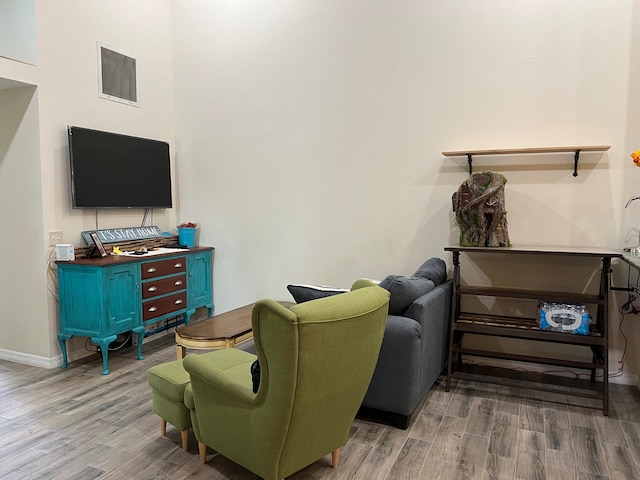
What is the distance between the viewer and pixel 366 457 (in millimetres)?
2400

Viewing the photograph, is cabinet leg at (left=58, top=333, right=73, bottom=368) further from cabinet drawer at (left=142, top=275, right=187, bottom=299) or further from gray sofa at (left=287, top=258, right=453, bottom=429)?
gray sofa at (left=287, top=258, right=453, bottom=429)

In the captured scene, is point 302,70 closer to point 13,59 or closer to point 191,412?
point 13,59

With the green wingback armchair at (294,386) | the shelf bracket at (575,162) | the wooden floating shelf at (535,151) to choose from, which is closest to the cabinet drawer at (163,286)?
the green wingback armchair at (294,386)

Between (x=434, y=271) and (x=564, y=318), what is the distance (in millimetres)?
894

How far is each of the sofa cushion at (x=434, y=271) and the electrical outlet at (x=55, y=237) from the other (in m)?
2.81

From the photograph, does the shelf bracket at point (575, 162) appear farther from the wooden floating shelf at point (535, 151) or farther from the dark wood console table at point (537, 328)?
the dark wood console table at point (537, 328)

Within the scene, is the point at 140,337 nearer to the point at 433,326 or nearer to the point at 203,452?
the point at 203,452

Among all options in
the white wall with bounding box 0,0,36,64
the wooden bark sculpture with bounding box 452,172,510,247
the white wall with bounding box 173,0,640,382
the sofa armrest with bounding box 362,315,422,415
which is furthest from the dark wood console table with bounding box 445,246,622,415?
the white wall with bounding box 0,0,36,64

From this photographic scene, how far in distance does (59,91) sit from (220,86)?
58.4 inches

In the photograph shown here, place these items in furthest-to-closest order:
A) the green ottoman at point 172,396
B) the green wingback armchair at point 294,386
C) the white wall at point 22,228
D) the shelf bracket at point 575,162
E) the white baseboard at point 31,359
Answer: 1. the white baseboard at point 31,359
2. the white wall at point 22,228
3. the shelf bracket at point 575,162
4. the green ottoman at point 172,396
5. the green wingback armchair at point 294,386

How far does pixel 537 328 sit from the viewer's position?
10.2 feet

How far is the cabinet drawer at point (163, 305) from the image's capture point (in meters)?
3.94

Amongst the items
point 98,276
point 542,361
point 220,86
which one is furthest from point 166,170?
point 542,361

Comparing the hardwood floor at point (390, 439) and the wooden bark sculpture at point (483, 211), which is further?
the wooden bark sculpture at point (483, 211)
